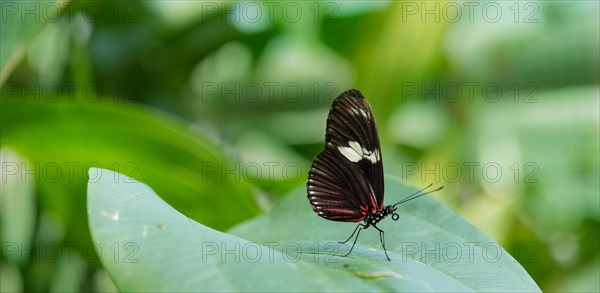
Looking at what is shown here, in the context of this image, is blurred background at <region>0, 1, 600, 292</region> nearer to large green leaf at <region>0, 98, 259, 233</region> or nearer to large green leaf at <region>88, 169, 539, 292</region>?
large green leaf at <region>0, 98, 259, 233</region>

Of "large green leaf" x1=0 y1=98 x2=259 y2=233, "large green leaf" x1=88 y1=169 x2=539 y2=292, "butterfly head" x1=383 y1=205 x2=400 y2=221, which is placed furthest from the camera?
"large green leaf" x1=0 y1=98 x2=259 y2=233

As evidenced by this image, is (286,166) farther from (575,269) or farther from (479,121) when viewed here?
(575,269)

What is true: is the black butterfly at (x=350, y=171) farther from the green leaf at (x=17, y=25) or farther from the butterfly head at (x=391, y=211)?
the green leaf at (x=17, y=25)

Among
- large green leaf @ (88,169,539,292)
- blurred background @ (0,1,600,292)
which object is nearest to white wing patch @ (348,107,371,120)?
large green leaf @ (88,169,539,292)

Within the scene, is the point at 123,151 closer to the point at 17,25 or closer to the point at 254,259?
the point at 17,25

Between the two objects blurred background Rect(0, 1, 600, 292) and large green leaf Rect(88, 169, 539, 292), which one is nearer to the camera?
large green leaf Rect(88, 169, 539, 292)

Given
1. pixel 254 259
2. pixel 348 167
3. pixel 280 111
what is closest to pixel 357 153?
pixel 348 167

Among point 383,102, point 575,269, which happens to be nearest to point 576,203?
point 575,269

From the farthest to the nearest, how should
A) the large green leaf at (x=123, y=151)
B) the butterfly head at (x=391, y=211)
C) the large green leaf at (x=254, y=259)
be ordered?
the large green leaf at (x=123, y=151) → the butterfly head at (x=391, y=211) → the large green leaf at (x=254, y=259)

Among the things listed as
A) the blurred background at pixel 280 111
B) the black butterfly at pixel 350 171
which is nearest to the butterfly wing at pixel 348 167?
the black butterfly at pixel 350 171
